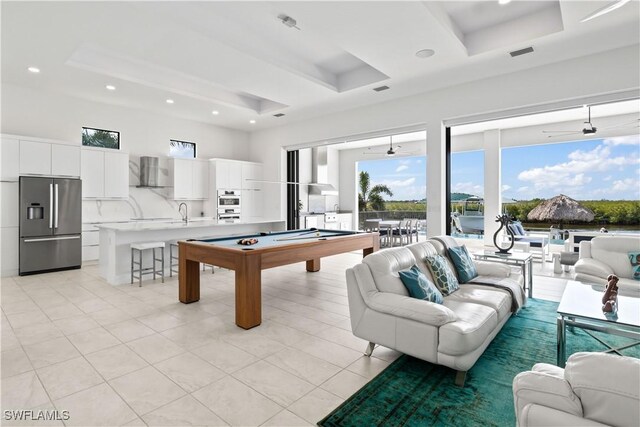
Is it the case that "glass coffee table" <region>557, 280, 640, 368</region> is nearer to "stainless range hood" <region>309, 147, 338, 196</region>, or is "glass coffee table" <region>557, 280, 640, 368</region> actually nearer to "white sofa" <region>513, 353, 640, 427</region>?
"white sofa" <region>513, 353, 640, 427</region>

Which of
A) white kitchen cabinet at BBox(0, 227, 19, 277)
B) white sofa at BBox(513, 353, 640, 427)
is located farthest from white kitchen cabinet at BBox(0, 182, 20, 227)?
white sofa at BBox(513, 353, 640, 427)

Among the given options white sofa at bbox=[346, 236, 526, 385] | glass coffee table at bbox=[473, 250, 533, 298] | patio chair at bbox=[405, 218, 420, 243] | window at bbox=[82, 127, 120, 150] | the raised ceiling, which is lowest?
white sofa at bbox=[346, 236, 526, 385]

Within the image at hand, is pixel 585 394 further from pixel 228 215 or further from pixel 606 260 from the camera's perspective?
pixel 228 215

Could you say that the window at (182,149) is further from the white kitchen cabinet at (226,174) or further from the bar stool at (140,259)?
the bar stool at (140,259)

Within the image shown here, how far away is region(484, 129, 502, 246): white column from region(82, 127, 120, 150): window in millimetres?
8607

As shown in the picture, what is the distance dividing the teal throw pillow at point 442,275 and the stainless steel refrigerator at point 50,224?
244 inches

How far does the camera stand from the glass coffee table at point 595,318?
2358 millimetres

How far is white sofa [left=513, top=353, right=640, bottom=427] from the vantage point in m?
1.05

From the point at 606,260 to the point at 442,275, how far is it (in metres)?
2.56

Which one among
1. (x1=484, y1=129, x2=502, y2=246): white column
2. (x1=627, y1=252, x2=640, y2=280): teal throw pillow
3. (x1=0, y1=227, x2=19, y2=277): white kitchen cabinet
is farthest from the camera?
(x1=484, y1=129, x2=502, y2=246): white column

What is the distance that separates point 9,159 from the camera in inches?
214

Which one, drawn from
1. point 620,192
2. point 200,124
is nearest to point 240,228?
point 200,124

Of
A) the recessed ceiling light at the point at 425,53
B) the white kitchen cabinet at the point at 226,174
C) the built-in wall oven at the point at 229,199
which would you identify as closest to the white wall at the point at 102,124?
the white kitchen cabinet at the point at 226,174

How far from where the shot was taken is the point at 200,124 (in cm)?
840
